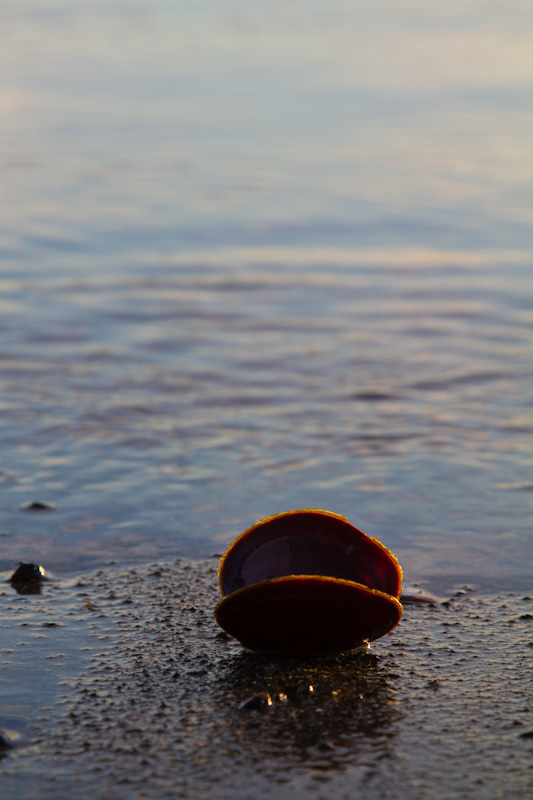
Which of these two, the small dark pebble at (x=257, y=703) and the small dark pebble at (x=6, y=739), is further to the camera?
the small dark pebble at (x=257, y=703)

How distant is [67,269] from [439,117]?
366 inches

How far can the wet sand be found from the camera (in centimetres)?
275

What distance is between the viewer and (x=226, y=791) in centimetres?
269

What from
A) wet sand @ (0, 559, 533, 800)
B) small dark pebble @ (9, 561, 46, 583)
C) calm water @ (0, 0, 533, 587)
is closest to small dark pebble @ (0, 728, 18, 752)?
wet sand @ (0, 559, 533, 800)

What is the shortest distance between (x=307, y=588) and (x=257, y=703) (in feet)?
1.21

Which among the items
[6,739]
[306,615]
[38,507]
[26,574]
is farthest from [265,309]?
[6,739]

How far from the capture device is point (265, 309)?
8789mm

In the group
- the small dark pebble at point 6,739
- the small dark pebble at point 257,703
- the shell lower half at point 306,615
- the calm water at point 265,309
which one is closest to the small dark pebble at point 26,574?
the calm water at point 265,309

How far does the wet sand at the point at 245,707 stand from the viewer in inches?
108

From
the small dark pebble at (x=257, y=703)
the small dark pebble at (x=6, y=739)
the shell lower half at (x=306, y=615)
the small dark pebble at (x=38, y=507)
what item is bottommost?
the small dark pebble at (x=6, y=739)

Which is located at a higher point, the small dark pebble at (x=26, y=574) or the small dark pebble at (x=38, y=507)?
the small dark pebble at (x=38, y=507)

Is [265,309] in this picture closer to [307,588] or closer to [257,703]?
[307,588]

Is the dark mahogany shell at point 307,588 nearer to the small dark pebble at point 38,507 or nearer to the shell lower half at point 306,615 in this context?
the shell lower half at point 306,615

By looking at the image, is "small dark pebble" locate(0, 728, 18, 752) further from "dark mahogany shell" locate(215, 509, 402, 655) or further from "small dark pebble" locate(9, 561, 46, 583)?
"small dark pebble" locate(9, 561, 46, 583)
